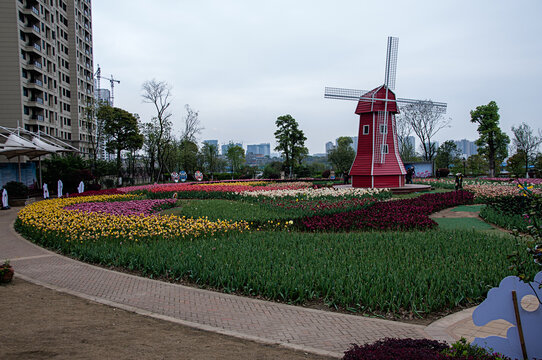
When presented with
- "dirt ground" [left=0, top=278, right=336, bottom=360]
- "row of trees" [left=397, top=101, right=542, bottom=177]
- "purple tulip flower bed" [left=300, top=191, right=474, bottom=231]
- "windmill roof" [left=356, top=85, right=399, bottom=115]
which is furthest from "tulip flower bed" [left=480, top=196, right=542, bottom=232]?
"row of trees" [left=397, top=101, right=542, bottom=177]

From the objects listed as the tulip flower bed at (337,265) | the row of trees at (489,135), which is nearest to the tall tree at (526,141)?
the row of trees at (489,135)

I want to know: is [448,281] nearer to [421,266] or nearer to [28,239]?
[421,266]

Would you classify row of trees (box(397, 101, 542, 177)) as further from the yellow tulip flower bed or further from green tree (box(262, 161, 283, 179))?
the yellow tulip flower bed

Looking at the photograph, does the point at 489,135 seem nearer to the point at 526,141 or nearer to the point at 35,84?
the point at 526,141

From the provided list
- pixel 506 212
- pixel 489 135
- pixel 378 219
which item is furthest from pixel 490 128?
pixel 378 219

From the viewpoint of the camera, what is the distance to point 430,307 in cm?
550

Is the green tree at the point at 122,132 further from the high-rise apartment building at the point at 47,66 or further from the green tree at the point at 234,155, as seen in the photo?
the green tree at the point at 234,155

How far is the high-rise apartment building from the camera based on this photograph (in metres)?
41.0

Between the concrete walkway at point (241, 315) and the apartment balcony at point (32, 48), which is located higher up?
the apartment balcony at point (32, 48)

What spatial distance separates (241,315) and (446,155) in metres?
70.1

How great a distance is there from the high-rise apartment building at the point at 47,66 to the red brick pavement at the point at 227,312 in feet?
110

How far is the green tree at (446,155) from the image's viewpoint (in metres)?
67.0

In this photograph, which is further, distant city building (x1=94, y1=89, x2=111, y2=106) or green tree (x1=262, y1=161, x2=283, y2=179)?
green tree (x1=262, y1=161, x2=283, y2=179)

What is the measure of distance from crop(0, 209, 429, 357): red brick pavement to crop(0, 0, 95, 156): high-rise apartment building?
33.6 m
